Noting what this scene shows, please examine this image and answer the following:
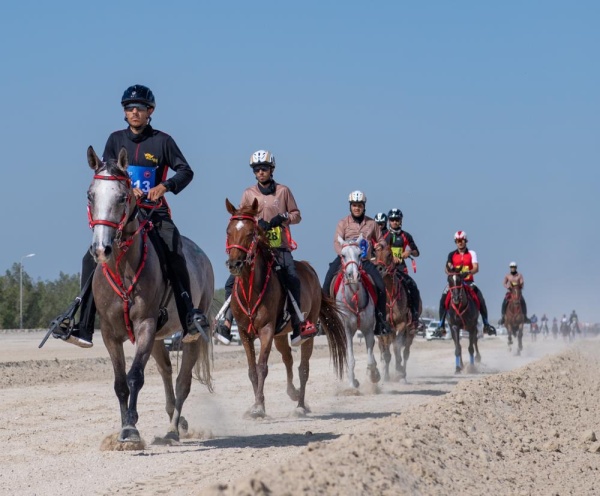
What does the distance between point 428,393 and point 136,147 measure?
10145 mm

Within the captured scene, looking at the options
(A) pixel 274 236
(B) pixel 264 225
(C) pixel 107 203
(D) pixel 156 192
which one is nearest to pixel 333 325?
(A) pixel 274 236

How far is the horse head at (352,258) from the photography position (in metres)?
20.2

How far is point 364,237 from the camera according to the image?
20.5 metres

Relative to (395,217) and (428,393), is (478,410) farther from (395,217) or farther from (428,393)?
(395,217)

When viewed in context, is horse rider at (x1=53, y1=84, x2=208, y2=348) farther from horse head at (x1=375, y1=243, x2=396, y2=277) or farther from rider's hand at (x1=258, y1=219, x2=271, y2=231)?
horse head at (x1=375, y1=243, x2=396, y2=277)

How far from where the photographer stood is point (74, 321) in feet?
39.1

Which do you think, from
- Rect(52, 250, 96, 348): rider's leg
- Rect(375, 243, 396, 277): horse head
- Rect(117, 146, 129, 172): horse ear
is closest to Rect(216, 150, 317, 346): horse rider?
Rect(52, 250, 96, 348): rider's leg

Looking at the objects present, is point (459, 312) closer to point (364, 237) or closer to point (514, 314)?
point (364, 237)

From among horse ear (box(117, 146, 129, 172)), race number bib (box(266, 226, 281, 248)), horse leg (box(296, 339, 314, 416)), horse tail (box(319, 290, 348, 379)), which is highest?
horse ear (box(117, 146, 129, 172))

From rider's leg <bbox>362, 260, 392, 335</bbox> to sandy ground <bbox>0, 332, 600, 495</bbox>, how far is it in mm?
2179

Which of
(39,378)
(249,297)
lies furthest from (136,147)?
(39,378)

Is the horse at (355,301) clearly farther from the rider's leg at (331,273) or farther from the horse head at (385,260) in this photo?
the horse head at (385,260)

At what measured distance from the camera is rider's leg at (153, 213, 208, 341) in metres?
11.9

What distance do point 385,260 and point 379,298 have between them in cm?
184
